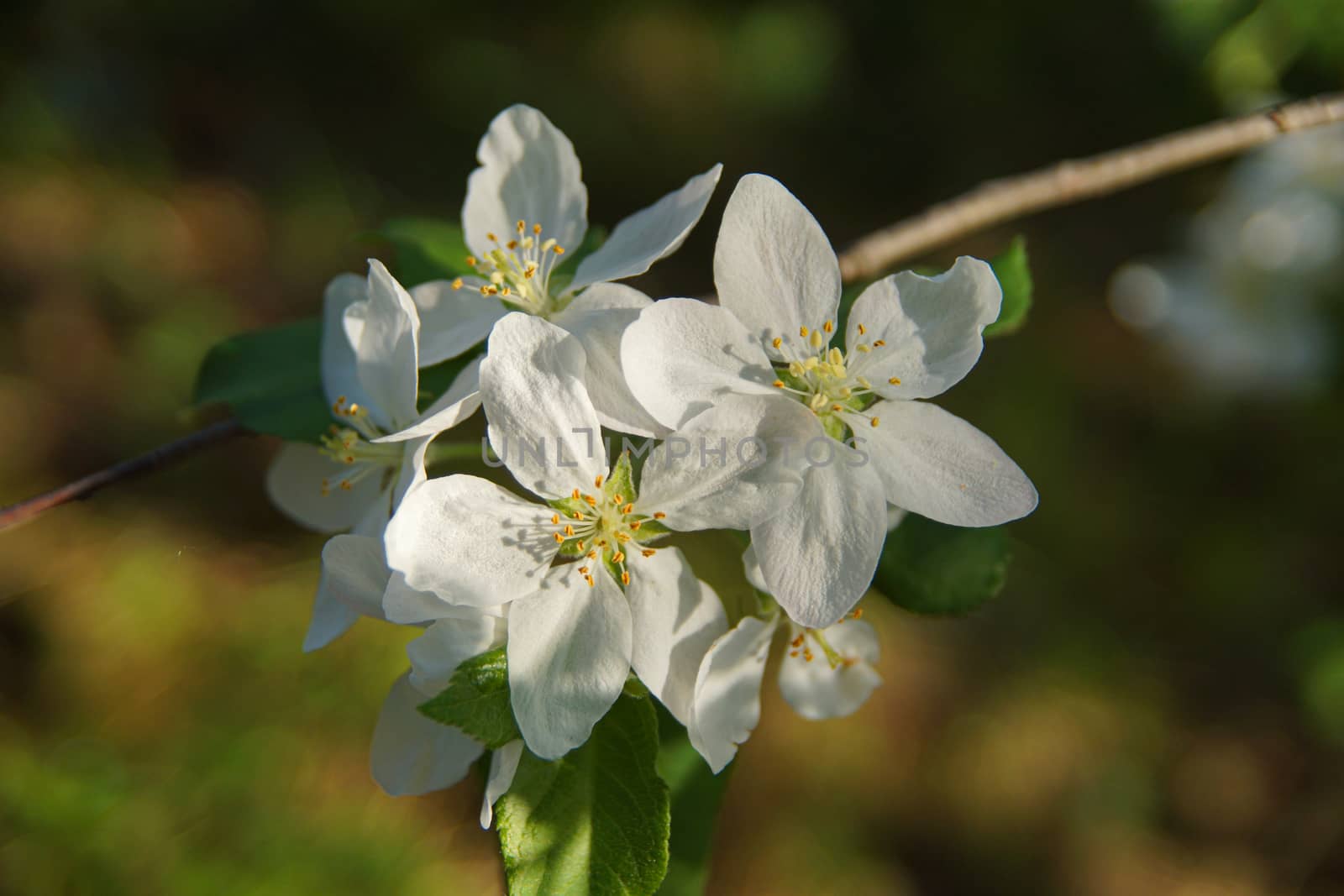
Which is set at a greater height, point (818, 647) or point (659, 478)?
point (659, 478)

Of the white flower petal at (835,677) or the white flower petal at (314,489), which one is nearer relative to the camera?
the white flower petal at (835,677)

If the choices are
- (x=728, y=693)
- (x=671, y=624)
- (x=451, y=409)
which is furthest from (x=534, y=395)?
(x=728, y=693)

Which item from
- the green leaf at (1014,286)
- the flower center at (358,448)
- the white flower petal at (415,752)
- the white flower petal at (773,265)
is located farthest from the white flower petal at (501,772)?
the green leaf at (1014,286)

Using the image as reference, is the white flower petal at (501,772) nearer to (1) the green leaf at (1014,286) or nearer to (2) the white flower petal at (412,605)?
(2) the white flower petal at (412,605)

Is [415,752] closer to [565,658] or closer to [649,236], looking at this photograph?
[565,658]

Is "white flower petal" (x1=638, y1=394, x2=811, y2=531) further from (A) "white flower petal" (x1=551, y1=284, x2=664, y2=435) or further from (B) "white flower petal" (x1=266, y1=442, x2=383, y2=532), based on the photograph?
(B) "white flower petal" (x1=266, y1=442, x2=383, y2=532)

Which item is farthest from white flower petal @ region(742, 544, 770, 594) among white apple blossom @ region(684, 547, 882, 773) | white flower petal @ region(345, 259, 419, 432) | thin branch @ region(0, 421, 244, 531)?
thin branch @ region(0, 421, 244, 531)

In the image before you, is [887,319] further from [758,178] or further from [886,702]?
[886,702]
